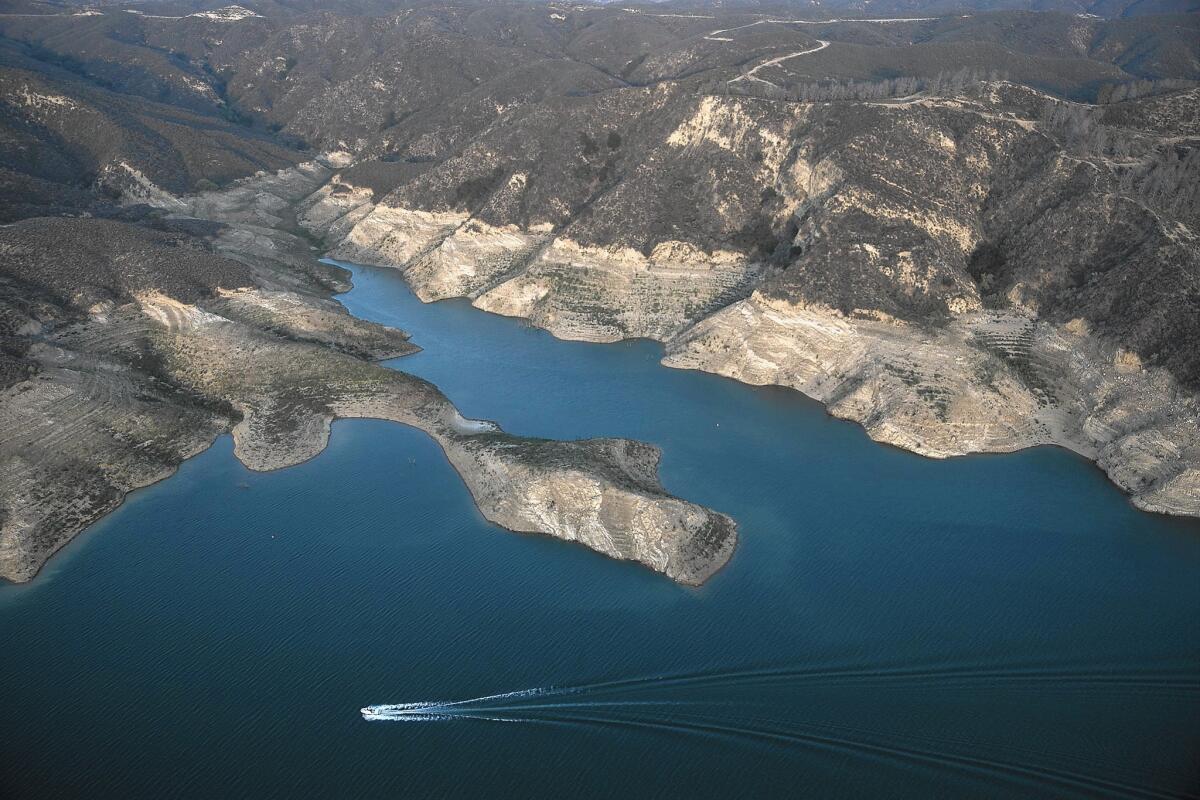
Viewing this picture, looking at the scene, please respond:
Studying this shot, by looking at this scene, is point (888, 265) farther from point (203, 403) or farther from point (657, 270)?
point (203, 403)

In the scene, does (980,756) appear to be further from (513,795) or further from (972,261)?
(972,261)

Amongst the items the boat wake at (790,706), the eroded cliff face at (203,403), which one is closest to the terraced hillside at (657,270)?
the eroded cliff face at (203,403)

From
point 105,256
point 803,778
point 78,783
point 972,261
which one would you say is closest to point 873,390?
point 972,261

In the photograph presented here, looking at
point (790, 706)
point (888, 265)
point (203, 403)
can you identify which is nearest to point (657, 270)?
point (888, 265)

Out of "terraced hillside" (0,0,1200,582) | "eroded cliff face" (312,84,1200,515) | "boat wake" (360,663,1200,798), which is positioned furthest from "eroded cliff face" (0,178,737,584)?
"eroded cliff face" (312,84,1200,515)

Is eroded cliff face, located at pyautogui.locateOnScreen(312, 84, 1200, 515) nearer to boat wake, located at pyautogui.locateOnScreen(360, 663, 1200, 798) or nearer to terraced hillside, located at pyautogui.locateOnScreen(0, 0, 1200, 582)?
terraced hillside, located at pyautogui.locateOnScreen(0, 0, 1200, 582)

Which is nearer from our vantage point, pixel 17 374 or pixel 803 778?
pixel 803 778

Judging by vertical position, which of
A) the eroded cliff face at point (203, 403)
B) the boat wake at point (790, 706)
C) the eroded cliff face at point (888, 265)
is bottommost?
the eroded cliff face at point (203, 403)

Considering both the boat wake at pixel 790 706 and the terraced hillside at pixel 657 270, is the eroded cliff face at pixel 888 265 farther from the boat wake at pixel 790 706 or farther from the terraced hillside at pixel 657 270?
the boat wake at pixel 790 706
